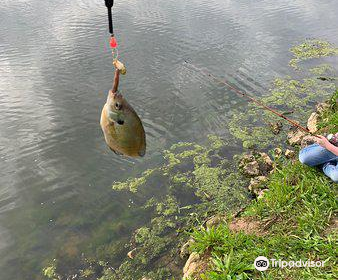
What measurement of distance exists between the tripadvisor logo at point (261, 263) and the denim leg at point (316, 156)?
1.96 m

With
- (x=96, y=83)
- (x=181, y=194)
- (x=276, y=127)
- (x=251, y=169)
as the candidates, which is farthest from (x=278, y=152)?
(x=96, y=83)

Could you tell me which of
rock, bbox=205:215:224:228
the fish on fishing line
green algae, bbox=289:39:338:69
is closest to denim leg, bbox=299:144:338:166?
rock, bbox=205:215:224:228

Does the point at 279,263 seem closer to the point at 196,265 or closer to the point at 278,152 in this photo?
the point at 196,265

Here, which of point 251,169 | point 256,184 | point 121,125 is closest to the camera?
point 121,125

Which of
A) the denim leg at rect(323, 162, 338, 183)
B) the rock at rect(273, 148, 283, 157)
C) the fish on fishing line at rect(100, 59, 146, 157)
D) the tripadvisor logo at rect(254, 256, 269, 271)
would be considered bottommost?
the rock at rect(273, 148, 283, 157)

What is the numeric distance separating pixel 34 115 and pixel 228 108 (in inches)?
233

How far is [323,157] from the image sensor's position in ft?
15.9

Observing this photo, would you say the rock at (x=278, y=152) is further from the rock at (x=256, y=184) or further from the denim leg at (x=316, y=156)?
the denim leg at (x=316, y=156)

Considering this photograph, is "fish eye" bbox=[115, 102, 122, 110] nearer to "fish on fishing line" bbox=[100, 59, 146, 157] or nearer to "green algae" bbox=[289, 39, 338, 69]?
"fish on fishing line" bbox=[100, 59, 146, 157]

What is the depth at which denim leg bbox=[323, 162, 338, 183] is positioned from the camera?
14.9 ft

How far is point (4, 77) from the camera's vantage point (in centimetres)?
1132

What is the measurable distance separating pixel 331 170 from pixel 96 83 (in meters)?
8.41

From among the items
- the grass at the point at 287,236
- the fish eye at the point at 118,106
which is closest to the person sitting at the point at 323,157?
the grass at the point at 287,236

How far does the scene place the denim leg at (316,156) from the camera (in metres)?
4.79
